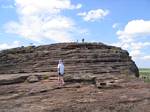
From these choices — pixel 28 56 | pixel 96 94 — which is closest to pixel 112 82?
pixel 96 94

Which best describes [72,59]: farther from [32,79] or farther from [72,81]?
[32,79]

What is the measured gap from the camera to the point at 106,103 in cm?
2884

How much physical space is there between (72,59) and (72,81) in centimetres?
335

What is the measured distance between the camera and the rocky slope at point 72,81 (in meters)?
28.8

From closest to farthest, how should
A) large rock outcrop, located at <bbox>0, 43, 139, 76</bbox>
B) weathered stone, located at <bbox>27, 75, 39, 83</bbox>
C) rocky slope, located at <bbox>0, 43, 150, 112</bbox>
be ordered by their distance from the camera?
rocky slope, located at <bbox>0, 43, 150, 112</bbox> → weathered stone, located at <bbox>27, 75, 39, 83</bbox> → large rock outcrop, located at <bbox>0, 43, 139, 76</bbox>

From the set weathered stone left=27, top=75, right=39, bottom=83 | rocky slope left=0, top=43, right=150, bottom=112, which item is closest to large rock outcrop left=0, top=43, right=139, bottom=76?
rocky slope left=0, top=43, right=150, bottom=112

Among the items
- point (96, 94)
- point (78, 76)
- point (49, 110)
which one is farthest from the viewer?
point (78, 76)

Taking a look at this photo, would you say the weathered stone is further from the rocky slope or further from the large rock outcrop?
the large rock outcrop

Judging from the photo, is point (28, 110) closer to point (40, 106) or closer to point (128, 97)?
point (40, 106)

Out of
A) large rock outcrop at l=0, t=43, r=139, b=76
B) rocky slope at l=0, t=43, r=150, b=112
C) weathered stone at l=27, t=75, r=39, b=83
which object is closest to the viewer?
rocky slope at l=0, t=43, r=150, b=112

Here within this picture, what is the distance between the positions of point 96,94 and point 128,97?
7.18 feet

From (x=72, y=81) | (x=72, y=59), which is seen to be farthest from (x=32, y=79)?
(x=72, y=59)

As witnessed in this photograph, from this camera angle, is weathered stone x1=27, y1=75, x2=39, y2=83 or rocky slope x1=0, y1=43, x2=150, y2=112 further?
weathered stone x1=27, y1=75, x2=39, y2=83

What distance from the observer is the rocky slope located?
28.8 m
